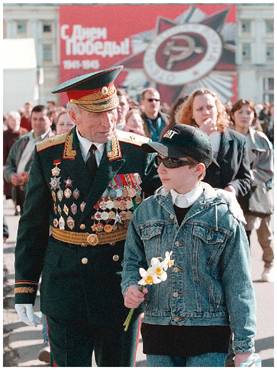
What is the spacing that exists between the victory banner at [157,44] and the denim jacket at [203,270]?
163 ft

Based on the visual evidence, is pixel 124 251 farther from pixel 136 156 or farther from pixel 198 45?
pixel 198 45

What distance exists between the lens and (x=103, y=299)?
12.9 ft

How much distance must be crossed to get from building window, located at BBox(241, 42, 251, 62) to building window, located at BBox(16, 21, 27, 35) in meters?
22.0

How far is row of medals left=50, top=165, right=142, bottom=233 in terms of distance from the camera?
3.98 m

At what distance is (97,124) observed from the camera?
399 cm

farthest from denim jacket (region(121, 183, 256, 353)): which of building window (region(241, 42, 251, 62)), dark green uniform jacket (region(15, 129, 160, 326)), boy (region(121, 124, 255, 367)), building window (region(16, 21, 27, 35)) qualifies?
building window (region(241, 42, 251, 62))

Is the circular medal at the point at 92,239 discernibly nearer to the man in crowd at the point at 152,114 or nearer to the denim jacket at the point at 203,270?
the denim jacket at the point at 203,270

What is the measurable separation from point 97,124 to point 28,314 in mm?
900

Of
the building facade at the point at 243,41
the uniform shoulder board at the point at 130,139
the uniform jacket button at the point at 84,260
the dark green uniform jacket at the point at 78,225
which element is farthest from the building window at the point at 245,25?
the uniform jacket button at the point at 84,260

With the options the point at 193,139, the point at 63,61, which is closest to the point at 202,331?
the point at 193,139

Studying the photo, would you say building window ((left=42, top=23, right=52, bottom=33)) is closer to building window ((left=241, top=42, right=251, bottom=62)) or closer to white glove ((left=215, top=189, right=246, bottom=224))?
building window ((left=241, top=42, right=251, bottom=62))

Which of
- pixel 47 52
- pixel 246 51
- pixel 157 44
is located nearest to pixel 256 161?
pixel 157 44

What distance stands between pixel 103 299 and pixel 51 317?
0.80 ft

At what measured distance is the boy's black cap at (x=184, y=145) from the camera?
3.57 meters
